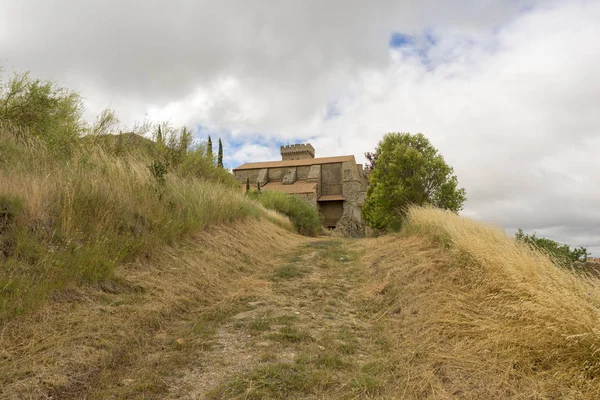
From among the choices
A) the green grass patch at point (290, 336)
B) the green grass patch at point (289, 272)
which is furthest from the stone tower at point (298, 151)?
the green grass patch at point (290, 336)

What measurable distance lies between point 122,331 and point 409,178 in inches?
770

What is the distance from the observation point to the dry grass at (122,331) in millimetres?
2668

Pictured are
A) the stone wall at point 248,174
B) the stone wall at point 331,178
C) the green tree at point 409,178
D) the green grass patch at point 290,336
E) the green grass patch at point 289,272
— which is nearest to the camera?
the green grass patch at point 290,336

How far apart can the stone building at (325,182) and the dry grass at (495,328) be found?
34.3 meters

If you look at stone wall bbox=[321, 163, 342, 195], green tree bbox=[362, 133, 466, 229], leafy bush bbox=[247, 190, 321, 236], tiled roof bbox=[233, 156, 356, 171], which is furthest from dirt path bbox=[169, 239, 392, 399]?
tiled roof bbox=[233, 156, 356, 171]

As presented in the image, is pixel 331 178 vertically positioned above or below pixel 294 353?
above

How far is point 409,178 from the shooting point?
824 inches

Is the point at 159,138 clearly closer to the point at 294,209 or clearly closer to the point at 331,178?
the point at 294,209

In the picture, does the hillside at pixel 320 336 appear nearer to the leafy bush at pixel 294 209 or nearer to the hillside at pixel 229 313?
the hillside at pixel 229 313

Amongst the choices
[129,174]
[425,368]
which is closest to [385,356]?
[425,368]

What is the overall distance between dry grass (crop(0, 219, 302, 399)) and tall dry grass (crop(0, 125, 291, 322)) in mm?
219

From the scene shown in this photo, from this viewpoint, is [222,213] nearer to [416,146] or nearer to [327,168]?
[416,146]

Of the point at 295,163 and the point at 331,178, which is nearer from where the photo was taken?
the point at 331,178

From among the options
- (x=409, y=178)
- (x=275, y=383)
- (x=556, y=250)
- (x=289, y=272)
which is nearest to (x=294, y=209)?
(x=409, y=178)
